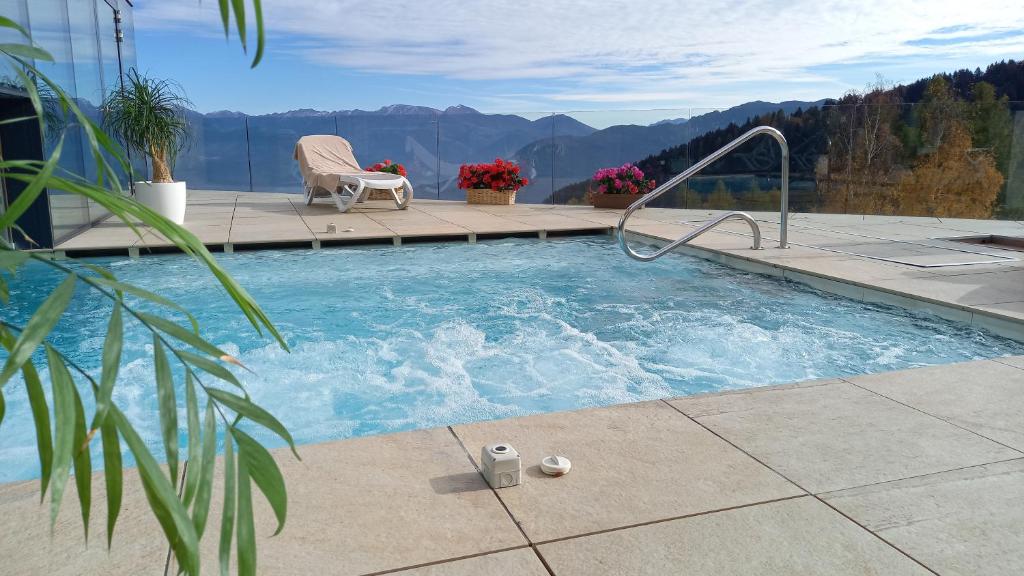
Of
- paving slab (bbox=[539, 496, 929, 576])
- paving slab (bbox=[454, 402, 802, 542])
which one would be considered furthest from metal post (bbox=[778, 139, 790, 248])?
paving slab (bbox=[539, 496, 929, 576])

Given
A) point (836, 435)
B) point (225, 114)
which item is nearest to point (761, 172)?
point (836, 435)

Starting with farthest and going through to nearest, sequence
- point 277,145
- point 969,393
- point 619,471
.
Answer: point 277,145, point 969,393, point 619,471

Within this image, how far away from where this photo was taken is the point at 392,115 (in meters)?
12.6

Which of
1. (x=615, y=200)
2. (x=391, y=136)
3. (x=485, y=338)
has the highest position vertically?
(x=391, y=136)

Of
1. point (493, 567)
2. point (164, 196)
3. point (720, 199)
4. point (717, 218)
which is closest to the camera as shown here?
point (493, 567)

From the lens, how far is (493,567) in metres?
1.61

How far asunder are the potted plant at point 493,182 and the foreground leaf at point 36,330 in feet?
32.8

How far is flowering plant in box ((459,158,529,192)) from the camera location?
419 inches

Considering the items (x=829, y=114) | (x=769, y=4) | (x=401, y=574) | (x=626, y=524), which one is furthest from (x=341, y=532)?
(x=769, y=4)

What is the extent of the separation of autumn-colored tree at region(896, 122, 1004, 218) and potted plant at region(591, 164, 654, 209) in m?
3.09

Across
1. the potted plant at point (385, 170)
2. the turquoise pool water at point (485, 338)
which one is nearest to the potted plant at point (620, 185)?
the potted plant at point (385, 170)

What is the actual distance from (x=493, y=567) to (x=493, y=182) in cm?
928

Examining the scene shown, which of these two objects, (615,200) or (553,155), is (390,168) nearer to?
(553,155)

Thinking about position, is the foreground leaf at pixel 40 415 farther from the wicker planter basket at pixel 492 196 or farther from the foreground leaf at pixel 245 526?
the wicker planter basket at pixel 492 196
